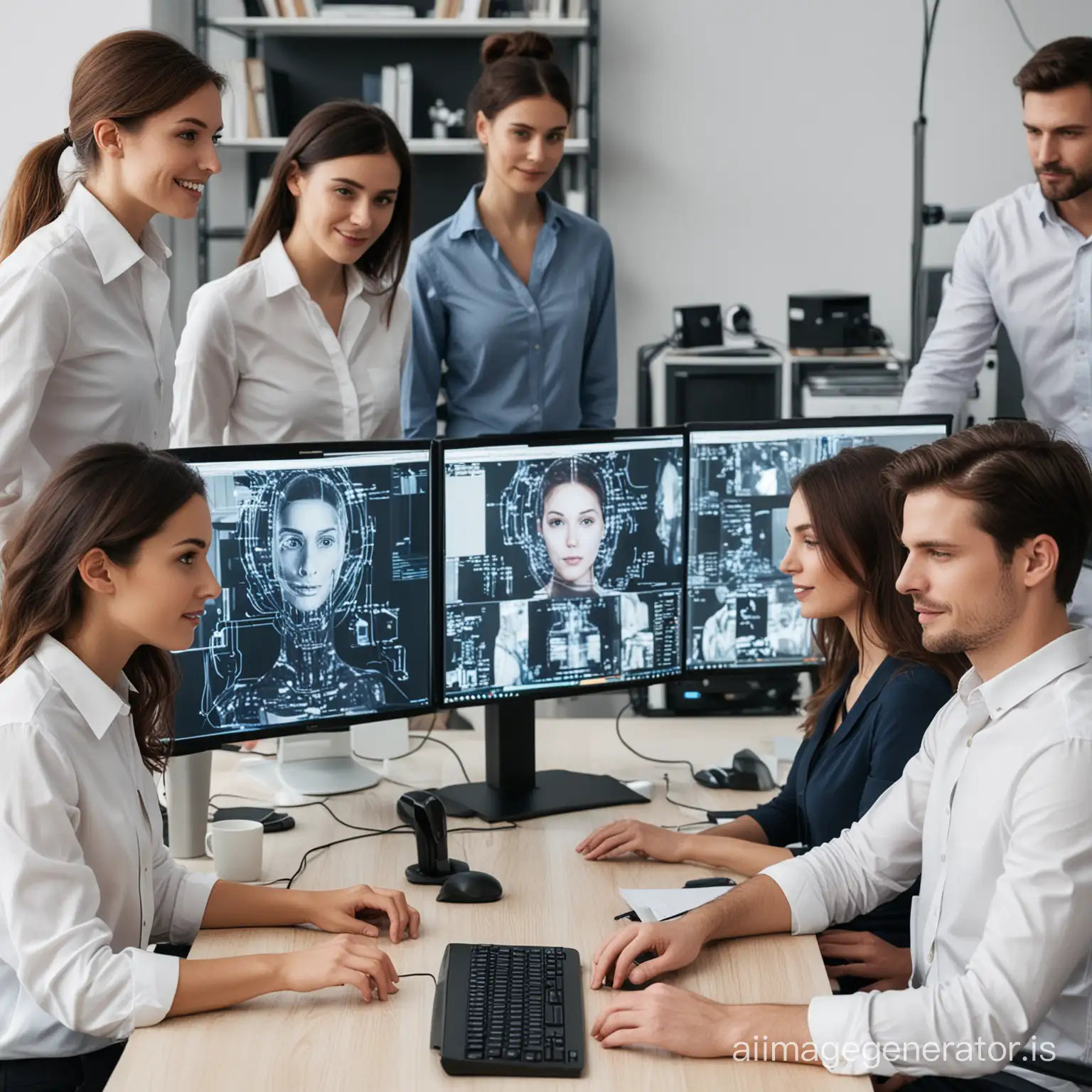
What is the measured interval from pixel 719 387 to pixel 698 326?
0.29m

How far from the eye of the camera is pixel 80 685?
149 cm

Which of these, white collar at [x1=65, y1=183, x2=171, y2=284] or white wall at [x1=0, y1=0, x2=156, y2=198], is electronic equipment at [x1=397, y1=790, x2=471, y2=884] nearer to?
white collar at [x1=65, y1=183, x2=171, y2=284]

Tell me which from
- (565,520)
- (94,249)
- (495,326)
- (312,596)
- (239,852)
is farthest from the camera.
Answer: (495,326)

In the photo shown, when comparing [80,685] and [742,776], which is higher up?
[80,685]

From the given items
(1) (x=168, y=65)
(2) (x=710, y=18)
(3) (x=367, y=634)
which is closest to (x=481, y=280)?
Answer: (1) (x=168, y=65)

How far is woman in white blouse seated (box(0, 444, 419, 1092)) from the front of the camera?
1.35 meters

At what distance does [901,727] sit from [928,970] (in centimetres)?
35

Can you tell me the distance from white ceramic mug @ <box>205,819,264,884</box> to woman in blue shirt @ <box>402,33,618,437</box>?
1.37 metres

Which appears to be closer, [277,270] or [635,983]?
[635,983]

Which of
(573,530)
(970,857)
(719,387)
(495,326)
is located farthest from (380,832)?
(719,387)

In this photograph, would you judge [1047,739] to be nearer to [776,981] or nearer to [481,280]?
[776,981]

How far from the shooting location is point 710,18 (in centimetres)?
500

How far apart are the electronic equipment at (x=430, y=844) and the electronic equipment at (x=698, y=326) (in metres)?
2.65

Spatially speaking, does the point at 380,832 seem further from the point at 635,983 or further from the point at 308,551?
the point at 635,983
